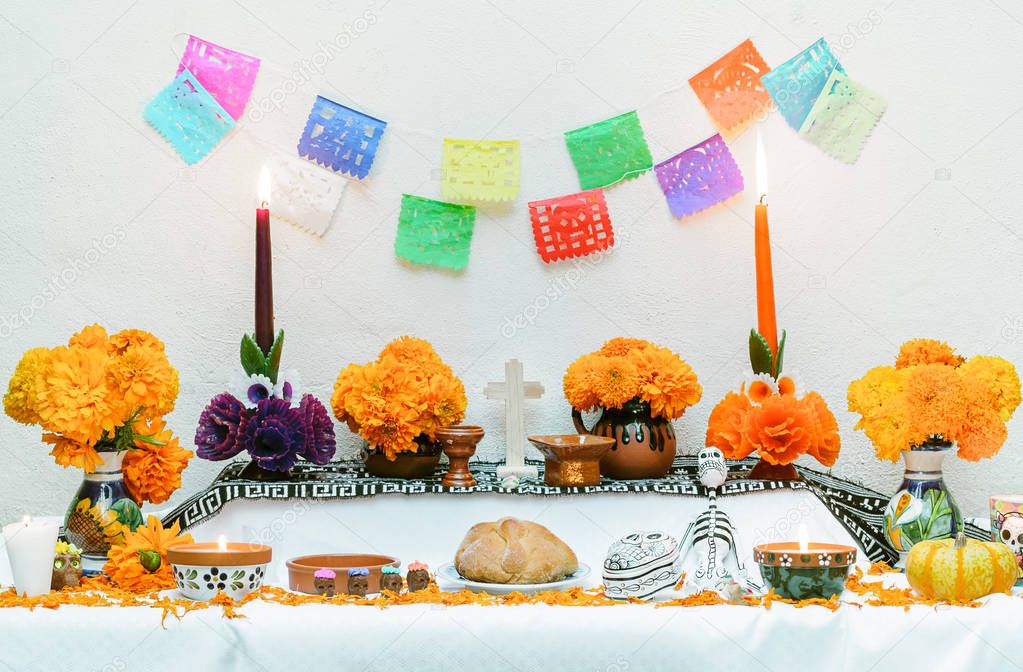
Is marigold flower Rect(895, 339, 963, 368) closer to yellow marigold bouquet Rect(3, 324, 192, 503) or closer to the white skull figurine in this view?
the white skull figurine

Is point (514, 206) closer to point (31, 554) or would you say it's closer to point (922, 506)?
point (922, 506)

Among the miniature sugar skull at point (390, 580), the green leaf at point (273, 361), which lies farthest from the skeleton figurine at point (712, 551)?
the green leaf at point (273, 361)

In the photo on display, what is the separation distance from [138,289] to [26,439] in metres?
0.25

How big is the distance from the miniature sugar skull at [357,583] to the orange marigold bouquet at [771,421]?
0.47 meters

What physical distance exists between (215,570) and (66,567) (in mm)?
183

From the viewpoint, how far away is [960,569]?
0.92 metres

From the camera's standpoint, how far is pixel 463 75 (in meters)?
1.45

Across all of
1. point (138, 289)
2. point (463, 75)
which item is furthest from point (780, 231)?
point (138, 289)

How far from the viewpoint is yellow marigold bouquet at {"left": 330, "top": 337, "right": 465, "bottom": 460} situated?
3.91 feet

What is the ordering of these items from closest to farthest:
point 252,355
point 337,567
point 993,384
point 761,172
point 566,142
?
point 337,567
point 993,384
point 252,355
point 761,172
point 566,142

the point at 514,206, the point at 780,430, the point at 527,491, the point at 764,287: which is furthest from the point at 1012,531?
the point at 514,206

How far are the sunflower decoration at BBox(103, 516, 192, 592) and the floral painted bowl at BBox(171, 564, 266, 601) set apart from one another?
6 cm

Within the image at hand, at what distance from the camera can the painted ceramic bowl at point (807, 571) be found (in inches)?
36.1

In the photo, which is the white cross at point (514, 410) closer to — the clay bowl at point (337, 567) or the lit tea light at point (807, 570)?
the clay bowl at point (337, 567)
